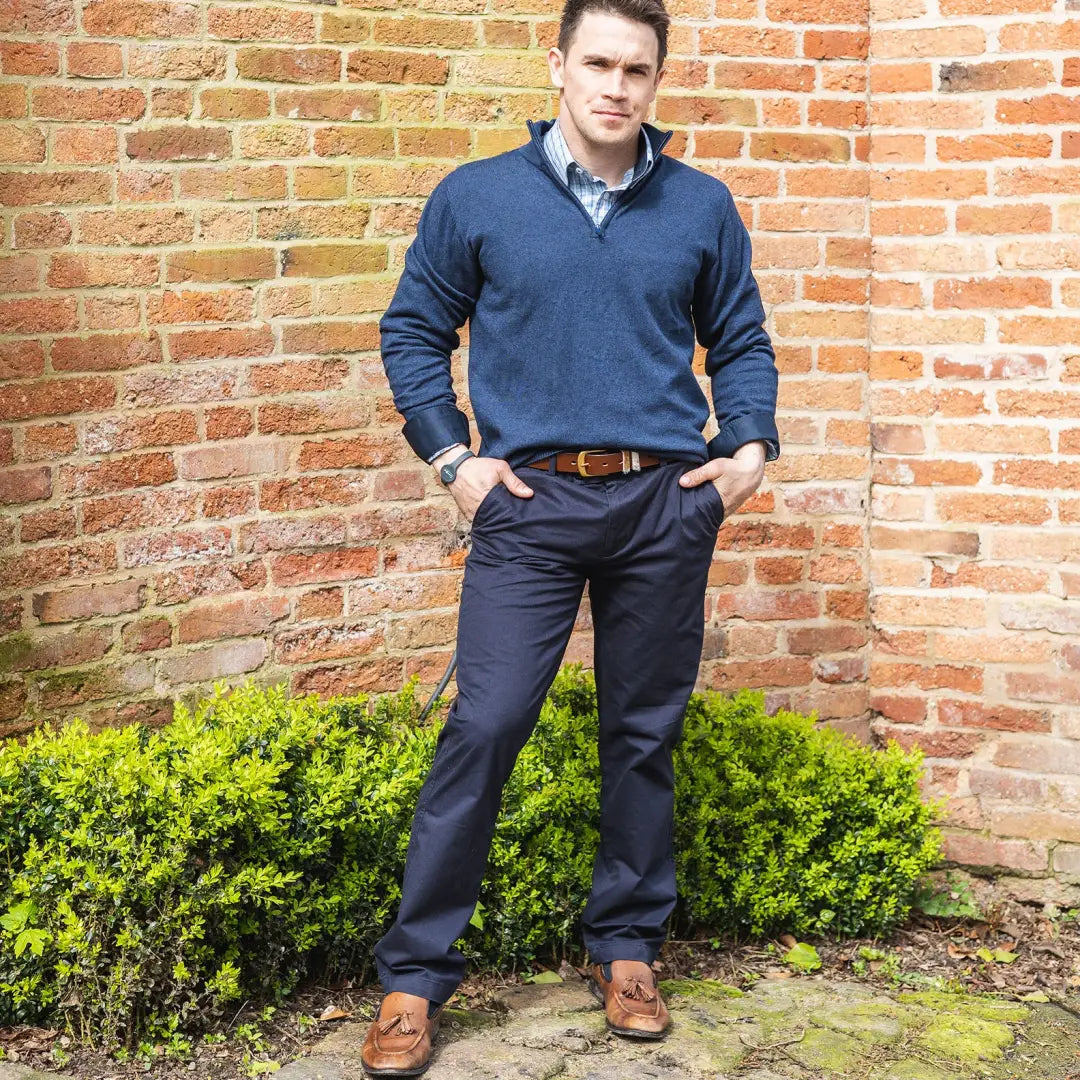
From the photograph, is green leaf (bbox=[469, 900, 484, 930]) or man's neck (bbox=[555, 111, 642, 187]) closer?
man's neck (bbox=[555, 111, 642, 187])

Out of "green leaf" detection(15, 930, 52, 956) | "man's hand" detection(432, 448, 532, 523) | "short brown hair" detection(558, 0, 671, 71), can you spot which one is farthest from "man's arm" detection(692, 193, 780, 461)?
"green leaf" detection(15, 930, 52, 956)

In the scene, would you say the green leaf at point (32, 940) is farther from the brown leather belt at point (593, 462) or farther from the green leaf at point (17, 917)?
the brown leather belt at point (593, 462)

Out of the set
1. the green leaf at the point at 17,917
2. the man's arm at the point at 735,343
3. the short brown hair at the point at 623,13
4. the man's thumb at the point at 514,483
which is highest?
the short brown hair at the point at 623,13

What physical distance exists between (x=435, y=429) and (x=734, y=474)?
648 millimetres

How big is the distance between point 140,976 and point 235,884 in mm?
271

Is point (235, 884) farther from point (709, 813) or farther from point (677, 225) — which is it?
point (677, 225)

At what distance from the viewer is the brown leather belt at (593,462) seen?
287 centimetres

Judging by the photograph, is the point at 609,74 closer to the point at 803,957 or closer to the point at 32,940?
the point at 32,940

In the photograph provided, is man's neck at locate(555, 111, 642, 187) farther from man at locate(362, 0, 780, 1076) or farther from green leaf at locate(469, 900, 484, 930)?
green leaf at locate(469, 900, 484, 930)

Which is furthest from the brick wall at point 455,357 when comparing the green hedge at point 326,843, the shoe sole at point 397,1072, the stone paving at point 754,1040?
the shoe sole at point 397,1072

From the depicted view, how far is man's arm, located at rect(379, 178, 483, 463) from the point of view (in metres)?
2.94

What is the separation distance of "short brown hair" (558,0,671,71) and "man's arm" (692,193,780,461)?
1.28 ft

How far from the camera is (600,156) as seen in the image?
116 inches

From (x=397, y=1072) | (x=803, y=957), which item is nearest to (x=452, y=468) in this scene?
(x=397, y=1072)
